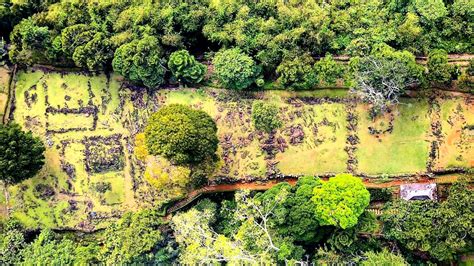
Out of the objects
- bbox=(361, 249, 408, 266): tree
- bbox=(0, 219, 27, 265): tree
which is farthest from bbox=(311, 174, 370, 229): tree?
bbox=(0, 219, 27, 265): tree

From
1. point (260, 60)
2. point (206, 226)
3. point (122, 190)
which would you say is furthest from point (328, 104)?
point (122, 190)

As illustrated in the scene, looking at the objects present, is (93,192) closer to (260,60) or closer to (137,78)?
(137,78)

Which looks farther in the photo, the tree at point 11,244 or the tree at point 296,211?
the tree at point 11,244

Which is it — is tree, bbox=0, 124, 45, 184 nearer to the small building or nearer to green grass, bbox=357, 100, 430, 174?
green grass, bbox=357, 100, 430, 174

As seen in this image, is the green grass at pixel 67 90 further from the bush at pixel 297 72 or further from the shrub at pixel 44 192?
the bush at pixel 297 72

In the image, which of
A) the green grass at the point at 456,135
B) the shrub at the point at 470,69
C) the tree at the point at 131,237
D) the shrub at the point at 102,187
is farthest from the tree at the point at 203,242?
the shrub at the point at 470,69

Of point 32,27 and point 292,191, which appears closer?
point 292,191
